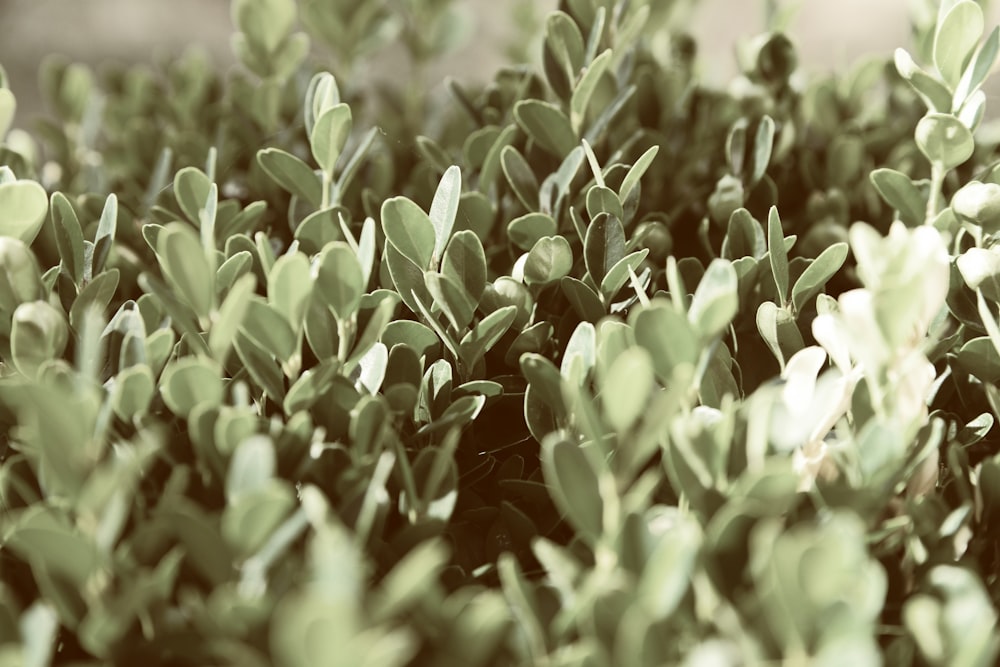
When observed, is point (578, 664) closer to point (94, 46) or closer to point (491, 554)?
point (491, 554)

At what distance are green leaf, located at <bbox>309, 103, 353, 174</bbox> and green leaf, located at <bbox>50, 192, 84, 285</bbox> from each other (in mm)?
182

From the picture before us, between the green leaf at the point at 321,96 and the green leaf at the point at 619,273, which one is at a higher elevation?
the green leaf at the point at 321,96

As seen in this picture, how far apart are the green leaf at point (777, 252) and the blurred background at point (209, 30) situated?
112 inches

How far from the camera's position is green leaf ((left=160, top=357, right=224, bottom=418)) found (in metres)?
0.54

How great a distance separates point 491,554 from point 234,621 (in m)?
0.23

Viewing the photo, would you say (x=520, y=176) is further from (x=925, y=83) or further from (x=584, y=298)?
(x=925, y=83)

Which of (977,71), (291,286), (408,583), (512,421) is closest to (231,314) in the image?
(291,286)

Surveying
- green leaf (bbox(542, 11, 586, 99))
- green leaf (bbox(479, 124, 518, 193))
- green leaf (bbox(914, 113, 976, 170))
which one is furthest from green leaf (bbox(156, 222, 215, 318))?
green leaf (bbox(914, 113, 976, 170))

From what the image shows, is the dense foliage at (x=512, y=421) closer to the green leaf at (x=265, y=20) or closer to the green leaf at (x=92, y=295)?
the green leaf at (x=92, y=295)

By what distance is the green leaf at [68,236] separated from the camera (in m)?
0.72

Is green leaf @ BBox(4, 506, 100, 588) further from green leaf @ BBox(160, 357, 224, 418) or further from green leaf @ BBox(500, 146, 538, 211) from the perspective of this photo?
green leaf @ BBox(500, 146, 538, 211)

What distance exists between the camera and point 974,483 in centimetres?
64

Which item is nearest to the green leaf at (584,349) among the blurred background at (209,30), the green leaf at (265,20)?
the green leaf at (265,20)

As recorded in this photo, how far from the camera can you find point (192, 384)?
0.55 metres
